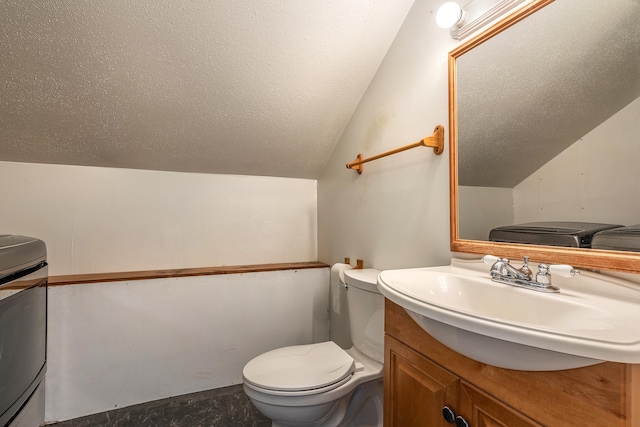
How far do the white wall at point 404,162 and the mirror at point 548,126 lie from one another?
9 centimetres

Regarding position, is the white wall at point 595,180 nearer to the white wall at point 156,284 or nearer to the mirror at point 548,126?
the mirror at point 548,126

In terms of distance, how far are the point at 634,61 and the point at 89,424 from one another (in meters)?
2.61

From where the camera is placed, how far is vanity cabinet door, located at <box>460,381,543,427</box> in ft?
1.99

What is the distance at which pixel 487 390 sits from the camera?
2.18ft

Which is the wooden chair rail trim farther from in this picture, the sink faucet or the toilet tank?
the sink faucet

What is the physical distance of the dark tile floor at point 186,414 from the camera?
1.55 meters

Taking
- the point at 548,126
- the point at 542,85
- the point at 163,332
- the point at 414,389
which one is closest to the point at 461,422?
the point at 414,389

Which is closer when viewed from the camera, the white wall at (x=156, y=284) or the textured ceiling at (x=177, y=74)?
the textured ceiling at (x=177, y=74)

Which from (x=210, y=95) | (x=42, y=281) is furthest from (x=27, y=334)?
(x=210, y=95)

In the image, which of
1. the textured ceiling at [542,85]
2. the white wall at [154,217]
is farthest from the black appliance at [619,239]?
the white wall at [154,217]

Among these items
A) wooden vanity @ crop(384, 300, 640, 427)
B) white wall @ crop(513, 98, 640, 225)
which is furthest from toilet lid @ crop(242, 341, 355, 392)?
white wall @ crop(513, 98, 640, 225)

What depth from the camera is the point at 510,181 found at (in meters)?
1.02

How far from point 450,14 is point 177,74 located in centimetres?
123

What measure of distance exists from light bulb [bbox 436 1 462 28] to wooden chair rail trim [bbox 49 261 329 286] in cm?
159
